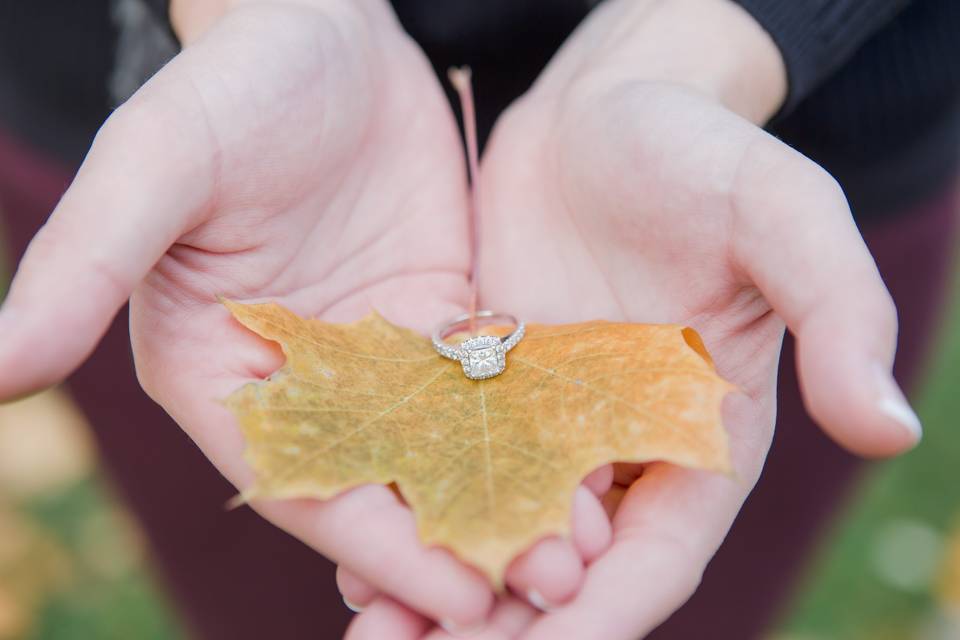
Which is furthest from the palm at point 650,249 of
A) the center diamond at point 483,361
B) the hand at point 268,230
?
the center diamond at point 483,361

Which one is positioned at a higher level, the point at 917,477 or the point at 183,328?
the point at 183,328

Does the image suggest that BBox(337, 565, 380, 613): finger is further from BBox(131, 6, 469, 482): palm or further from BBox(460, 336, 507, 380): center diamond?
BBox(460, 336, 507, 380): center diamond

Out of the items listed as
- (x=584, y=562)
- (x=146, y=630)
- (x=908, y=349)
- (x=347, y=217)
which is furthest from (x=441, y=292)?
(x=146, y=630)

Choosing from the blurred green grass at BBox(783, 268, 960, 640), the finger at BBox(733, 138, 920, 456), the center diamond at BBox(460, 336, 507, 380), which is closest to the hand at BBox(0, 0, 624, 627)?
the center diamond at BBox(460, 336, 507, 380)

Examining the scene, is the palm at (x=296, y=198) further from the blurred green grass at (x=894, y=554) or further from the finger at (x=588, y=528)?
the blurred green grass at (x=894, y=554)

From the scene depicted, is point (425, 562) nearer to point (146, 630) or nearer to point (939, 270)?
point (939, 270)

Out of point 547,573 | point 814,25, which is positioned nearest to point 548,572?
point 547,573
